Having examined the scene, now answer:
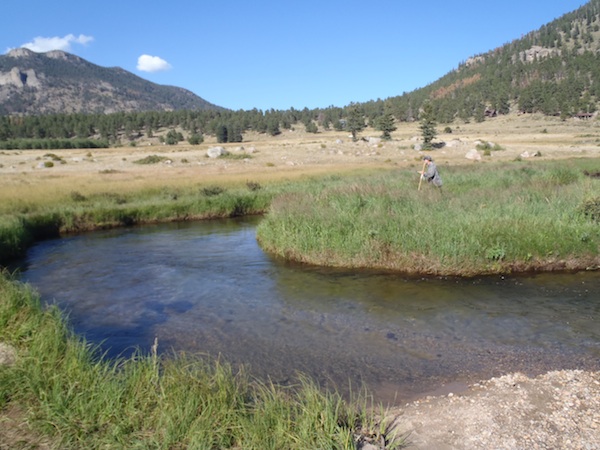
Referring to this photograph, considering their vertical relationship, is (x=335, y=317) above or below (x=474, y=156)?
below

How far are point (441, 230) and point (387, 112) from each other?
241 feet

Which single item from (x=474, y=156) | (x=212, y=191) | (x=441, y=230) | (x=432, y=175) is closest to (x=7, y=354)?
(x=441, y=230)

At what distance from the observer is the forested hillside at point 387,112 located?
103750 millimetres

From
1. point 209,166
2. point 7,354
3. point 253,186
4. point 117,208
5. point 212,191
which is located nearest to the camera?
point 7,354

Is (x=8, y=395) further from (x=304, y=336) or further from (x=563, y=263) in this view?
(x=563, y=263)

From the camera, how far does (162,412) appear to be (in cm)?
536

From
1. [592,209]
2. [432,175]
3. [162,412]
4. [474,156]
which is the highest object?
[432,175]

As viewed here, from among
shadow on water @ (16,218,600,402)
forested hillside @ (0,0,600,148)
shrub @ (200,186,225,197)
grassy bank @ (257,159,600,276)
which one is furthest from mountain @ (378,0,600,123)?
shadow on water @ (16,218,600,402)

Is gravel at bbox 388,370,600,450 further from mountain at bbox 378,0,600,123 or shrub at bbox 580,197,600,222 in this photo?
mountain at bbox 378,0,600,123

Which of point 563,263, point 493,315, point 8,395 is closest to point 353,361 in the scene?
point 493,315

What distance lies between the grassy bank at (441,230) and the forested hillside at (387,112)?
6432 centimetres

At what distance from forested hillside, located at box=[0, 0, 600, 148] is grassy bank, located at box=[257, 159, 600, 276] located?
64.3m

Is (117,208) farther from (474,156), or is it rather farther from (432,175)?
(474,156)

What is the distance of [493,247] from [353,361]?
7.30 m
